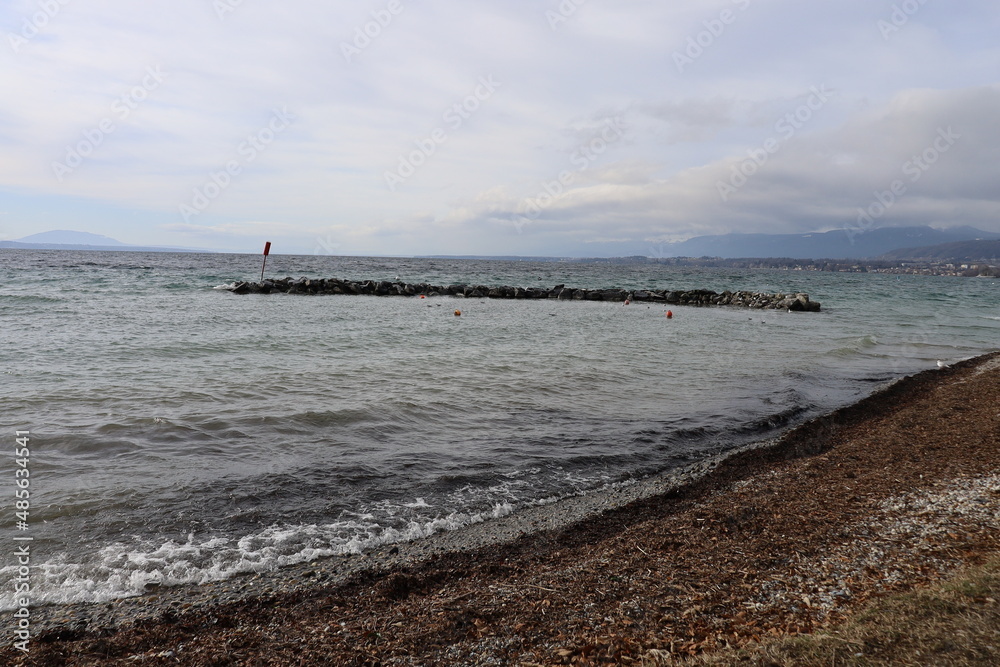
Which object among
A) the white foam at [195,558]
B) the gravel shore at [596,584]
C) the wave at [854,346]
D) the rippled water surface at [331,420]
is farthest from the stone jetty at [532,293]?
the white foam at [195,558]

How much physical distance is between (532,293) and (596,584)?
131ft

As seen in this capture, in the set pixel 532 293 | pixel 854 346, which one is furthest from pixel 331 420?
pixel 532 293

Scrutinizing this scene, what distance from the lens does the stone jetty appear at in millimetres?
38031

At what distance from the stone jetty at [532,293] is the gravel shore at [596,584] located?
113ft

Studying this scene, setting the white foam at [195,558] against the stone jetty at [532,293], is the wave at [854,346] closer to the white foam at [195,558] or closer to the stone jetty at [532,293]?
the stone jetty at [532,293]

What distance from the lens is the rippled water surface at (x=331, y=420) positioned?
585 centimetres

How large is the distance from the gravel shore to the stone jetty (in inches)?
1356

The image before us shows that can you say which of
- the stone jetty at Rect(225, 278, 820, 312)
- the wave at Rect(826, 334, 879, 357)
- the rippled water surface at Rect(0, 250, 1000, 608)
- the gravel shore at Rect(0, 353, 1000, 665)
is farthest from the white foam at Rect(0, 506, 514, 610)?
the stone jetty at Rect(225, 278, 820, 312)

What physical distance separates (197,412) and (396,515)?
5.29 metres

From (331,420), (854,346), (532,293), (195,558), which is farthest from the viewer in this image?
(532,293)

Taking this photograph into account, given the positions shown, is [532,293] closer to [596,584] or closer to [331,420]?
[331,420]

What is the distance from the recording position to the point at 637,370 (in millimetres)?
15086

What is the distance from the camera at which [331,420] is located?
9.73 meters

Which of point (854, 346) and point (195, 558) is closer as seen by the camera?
point (195, 558)
